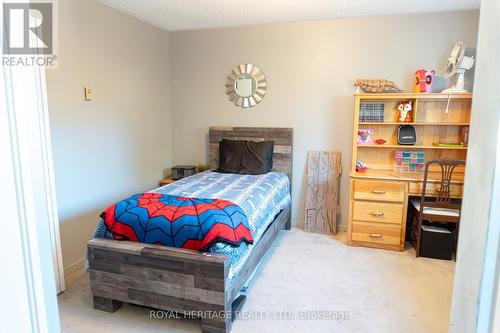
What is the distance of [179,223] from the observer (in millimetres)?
2189

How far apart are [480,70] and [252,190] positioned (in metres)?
2.47

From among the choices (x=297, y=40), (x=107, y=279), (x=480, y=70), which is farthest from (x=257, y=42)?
(x=480, y=70)

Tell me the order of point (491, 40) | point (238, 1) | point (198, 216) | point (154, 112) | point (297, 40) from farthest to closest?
point (154, 112)
point (297, 40)
point (238, 1)
point (198, 216)
point (491, 40)

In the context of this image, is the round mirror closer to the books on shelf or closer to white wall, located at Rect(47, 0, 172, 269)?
white wall, located at Rect(47, 0, 172, 269)

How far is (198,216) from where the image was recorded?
2193mm

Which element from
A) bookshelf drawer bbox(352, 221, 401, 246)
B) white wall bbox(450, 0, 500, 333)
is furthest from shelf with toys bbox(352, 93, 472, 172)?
white wall bbox(450, 0, 500, 333)

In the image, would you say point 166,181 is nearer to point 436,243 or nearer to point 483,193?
point 436,243

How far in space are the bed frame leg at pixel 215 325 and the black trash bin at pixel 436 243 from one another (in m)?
2.12

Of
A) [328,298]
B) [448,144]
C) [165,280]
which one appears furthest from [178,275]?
[448,144]

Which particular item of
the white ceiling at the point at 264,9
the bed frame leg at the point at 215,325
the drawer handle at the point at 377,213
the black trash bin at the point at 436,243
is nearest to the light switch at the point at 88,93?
the white ceiling at the point at 264,9

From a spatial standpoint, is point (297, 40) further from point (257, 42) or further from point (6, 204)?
point (6, 204)

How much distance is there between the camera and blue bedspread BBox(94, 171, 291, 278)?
7.47 feet

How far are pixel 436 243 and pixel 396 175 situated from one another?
29.3 inches

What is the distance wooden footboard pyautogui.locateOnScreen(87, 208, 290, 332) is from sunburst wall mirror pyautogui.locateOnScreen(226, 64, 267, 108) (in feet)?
7.51
